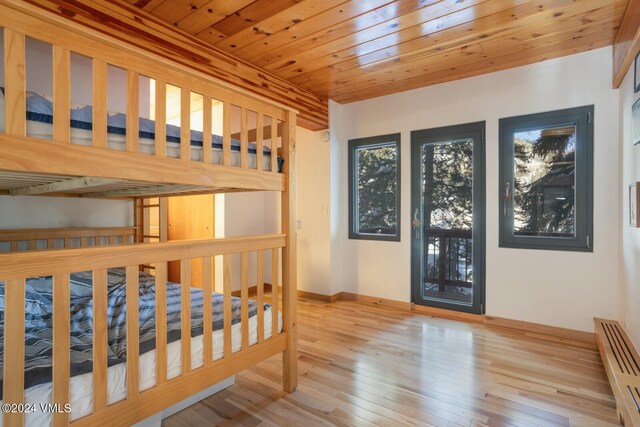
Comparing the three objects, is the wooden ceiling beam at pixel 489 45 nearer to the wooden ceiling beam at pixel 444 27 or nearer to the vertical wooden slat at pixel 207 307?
the wooden ceiling beam at pixel 444 27

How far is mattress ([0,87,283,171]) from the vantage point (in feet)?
3.43

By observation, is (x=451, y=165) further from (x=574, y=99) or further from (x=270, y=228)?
(x=270, y=228)

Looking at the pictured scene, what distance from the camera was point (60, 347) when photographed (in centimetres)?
108

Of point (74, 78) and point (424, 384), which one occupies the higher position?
point (74, 78)

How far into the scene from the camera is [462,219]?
3.31 meters

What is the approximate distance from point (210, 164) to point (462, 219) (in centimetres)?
266

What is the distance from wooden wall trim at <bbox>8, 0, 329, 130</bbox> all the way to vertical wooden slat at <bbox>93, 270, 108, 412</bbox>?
0.87 m

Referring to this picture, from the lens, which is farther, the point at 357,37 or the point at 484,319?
the point at 484,319

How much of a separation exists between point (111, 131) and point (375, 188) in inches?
118

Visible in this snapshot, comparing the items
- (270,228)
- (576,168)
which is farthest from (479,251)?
(270,228)

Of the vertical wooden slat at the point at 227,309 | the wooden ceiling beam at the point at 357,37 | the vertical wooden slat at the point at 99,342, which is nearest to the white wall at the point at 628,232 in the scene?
the wooden ceiling beam at the point at 357,37

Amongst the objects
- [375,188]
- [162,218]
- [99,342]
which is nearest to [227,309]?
[99,342]

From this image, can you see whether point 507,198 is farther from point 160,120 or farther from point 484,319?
point 160,120

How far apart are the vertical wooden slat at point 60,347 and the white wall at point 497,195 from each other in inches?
117
